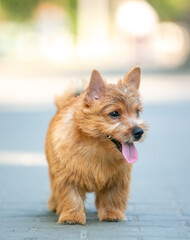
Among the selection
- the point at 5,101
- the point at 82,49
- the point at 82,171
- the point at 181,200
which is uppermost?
the point at 82,171

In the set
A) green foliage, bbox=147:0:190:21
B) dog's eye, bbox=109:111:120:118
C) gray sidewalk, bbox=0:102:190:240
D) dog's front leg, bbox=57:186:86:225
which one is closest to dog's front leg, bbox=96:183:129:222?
gray sidewalk, bbox=0:102:190:240

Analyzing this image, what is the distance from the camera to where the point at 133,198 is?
7883 millimetres

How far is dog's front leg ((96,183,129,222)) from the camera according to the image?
6.57m

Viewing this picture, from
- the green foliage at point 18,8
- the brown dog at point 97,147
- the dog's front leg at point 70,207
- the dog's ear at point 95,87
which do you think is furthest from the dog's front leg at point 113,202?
the green foliage at point 18,8

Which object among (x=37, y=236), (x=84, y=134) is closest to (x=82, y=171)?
(x=84, y=134)

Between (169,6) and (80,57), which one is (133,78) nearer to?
(80,57)

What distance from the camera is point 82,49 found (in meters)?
57.5

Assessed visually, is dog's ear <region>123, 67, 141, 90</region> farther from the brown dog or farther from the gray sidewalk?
the gray sidewalk

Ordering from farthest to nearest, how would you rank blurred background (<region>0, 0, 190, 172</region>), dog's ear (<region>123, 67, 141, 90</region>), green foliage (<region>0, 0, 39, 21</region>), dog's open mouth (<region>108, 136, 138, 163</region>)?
1. green foliage (<region>0, 0, 39, 21</region>)
2. blurred background (<region>0, 0, 190, 172</region>)
3. dog's ear (<region>123, 67, 141, 90</region>)
4. dog's open mouth (<region>108, 136, 138, 163</region>)

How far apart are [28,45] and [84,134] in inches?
2058

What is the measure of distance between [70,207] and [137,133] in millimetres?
1082

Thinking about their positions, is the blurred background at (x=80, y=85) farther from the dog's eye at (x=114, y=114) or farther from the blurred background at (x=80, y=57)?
the dog's eye at (x=114, y=114)

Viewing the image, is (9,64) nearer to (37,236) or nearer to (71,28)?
(71,28)

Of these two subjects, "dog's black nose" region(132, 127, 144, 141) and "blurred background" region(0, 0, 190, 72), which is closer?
"dog's black nose" region(132, 127, 144, 141)
